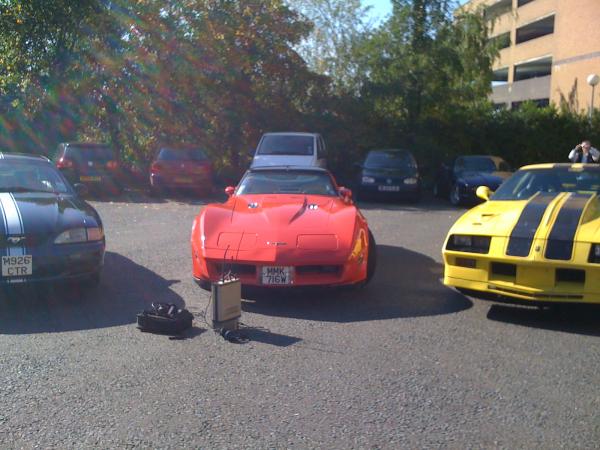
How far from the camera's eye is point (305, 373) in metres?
4.75

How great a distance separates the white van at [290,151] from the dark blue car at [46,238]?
8.89m

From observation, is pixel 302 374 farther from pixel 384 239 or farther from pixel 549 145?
pixel 549 145

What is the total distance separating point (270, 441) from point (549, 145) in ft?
70.5

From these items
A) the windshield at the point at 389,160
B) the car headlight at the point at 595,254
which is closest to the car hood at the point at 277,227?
the car headlight at the point at 595,254

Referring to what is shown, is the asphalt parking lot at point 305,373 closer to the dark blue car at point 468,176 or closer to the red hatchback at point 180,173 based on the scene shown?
the dark blue car at point 468,176

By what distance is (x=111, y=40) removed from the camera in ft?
65.5

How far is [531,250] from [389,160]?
1176cm

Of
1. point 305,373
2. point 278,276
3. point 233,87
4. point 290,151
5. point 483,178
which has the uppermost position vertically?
point 233,87

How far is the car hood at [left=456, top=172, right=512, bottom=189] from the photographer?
1581cm

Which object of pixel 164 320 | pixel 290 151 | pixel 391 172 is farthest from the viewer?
pixel 391 172

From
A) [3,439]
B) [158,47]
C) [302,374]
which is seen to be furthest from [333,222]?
[158,47]

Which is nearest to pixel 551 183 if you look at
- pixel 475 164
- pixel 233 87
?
pixel 475 164

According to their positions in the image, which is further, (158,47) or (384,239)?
(158,47)

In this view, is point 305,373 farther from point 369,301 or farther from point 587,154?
point 587,154
